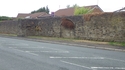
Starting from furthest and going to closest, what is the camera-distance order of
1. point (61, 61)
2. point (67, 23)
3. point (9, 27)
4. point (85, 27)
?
point (9, 27)
point (67, 23)
point (85, 27)
point (61, 61)

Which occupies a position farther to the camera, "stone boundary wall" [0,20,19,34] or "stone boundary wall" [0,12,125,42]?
"stone boundary wall" [0,20,19,34]

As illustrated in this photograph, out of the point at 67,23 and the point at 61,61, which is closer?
the point at 61,61

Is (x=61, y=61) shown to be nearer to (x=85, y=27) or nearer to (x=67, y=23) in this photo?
(x=85, y=27)

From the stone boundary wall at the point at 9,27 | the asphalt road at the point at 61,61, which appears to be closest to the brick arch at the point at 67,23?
the asphalt road at the point at 61,61

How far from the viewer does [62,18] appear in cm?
2564

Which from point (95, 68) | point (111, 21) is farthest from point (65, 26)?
point (95, 68)

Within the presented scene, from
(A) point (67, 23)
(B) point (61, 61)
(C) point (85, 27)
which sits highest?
(A) point (67, 23)

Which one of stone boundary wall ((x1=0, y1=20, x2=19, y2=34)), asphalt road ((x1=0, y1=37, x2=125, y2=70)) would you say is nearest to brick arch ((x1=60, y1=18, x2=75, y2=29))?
asphalt road ((x1=0, y1=37, x2=125, y2=70))

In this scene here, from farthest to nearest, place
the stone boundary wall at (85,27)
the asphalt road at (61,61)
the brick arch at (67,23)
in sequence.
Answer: the brick arch at (67,23) → the stone boundary wall at (85,27) → the asphalt road at (61,61)

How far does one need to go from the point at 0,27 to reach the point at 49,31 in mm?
20800

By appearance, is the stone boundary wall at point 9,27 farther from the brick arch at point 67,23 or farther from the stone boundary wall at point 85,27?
the brick arch at point 67,23

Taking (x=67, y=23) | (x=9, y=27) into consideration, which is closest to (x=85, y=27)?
→ (x=67, y=23)

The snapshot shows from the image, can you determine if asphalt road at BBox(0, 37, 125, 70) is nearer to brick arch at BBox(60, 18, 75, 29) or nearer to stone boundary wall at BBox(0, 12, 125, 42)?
stone boundary wall at BBox(0, 12, 125, 42)

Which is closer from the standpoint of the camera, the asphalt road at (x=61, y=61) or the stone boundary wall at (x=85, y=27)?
the asphalt road at (x=61, y=61)
